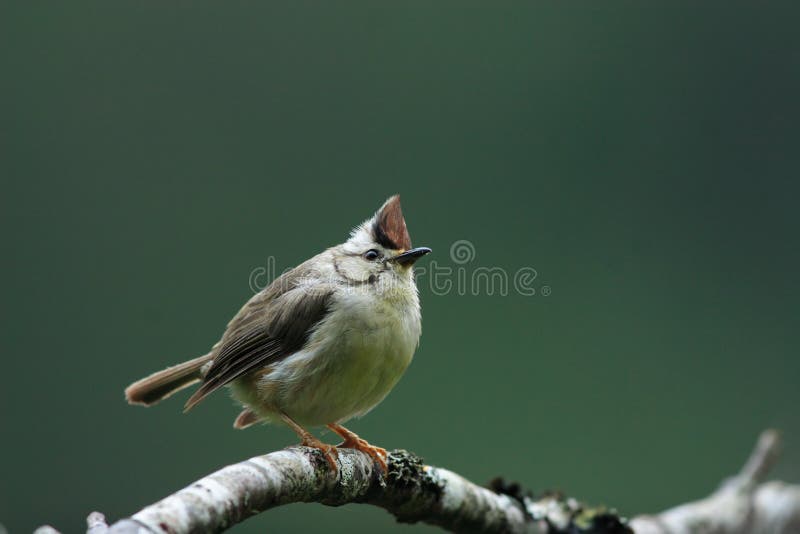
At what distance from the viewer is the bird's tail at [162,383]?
4.29m

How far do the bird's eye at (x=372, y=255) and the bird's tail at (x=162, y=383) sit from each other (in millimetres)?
1009

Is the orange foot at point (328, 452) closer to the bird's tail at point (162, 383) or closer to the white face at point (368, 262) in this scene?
the white face at point (368, 262)

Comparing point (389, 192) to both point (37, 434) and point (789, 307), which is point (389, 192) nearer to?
point (37, 434)

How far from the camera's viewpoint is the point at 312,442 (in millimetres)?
3408

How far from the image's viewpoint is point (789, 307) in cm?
1012

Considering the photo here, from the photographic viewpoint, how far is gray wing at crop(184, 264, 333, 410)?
386 cm

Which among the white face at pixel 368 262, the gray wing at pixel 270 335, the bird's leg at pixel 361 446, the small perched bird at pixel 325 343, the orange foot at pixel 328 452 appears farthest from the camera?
the white face at pixel 368 262

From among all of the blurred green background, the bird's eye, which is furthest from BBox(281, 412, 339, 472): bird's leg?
the blurred green background

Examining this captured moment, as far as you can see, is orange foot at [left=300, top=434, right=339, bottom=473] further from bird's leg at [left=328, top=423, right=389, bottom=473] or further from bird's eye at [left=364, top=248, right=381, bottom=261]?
bird's eye at [left=364, top=248, right=381, bottom=261]

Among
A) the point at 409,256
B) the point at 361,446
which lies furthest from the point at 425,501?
the point at 409,256

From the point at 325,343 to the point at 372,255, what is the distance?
698mm

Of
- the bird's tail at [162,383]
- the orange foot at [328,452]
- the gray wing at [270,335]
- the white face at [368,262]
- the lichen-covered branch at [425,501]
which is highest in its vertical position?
the white face at [368,262]

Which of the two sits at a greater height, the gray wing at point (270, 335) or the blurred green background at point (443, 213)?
the blurred green background at point (443, 213)

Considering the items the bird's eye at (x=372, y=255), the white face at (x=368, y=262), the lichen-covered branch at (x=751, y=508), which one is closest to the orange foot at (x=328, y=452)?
the white face at (x=368, y=262)
